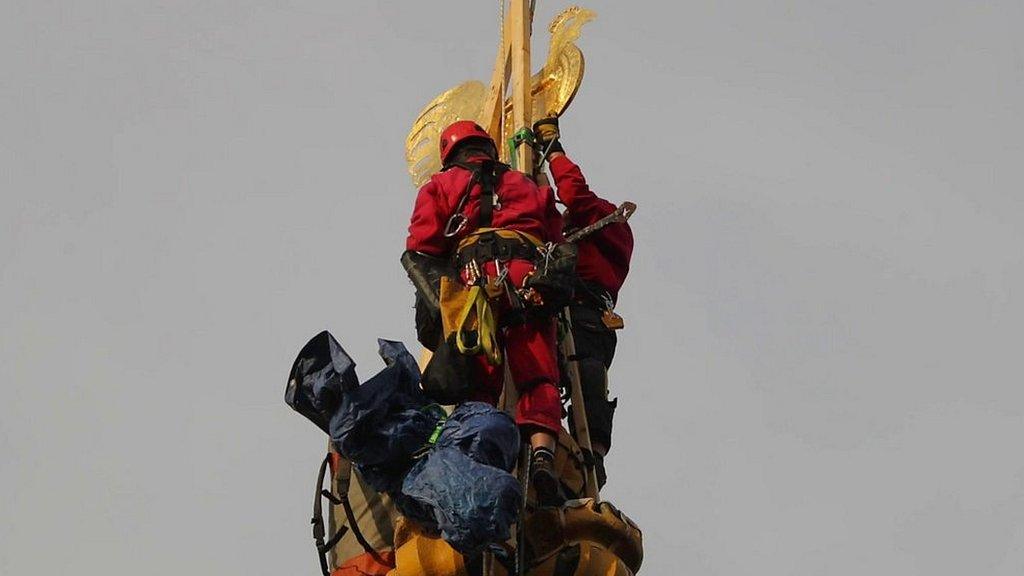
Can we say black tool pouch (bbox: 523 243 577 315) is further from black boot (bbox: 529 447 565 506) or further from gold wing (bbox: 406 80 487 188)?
gold wing (bbox: 406 80 487 188)

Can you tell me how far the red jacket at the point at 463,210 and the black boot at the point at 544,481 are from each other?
1617mm

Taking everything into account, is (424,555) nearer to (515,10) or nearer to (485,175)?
(485,175)

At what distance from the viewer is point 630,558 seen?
13109mm

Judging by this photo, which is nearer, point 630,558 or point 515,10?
point 630,558

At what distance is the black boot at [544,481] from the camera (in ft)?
42.7

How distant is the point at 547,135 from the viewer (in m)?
16.1

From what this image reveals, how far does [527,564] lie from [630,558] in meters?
0.68

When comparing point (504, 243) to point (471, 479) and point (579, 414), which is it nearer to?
point (579, 414)

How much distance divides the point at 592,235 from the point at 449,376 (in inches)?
103

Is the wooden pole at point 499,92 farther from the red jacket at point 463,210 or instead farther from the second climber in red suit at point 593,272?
the red jacket at point 463,210

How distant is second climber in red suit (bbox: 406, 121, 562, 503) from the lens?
1334 cm

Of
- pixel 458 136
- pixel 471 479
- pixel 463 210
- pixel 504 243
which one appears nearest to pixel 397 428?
pixel 471 479

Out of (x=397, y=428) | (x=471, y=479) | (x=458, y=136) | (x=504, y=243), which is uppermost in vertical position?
(x=458, y=136)

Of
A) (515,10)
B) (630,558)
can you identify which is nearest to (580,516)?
(630,558)
